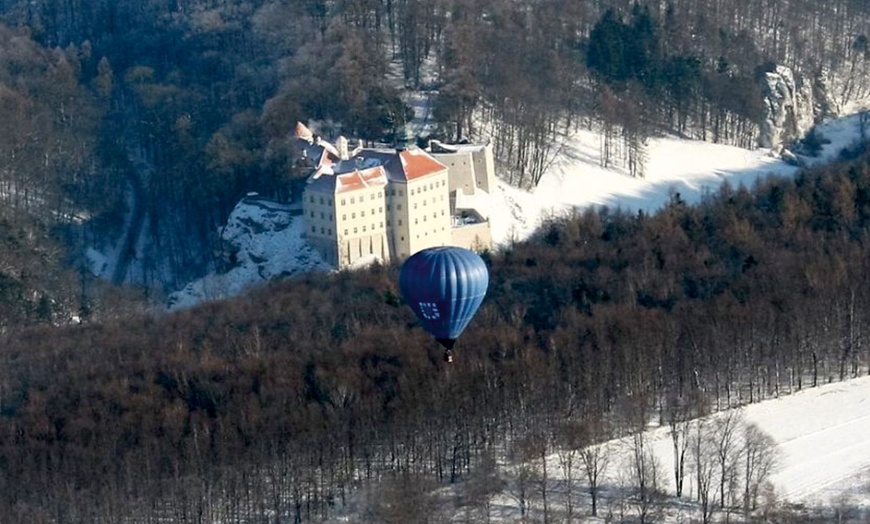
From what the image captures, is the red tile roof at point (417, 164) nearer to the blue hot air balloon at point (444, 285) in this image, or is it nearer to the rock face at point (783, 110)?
the blue hot air balloon at point (444, 285)

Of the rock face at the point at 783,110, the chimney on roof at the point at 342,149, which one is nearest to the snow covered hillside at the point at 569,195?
the rock face at the point at 783,110

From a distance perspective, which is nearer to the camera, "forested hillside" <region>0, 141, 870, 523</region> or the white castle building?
"forested hillside" <region>0, 141, 870, 523</region>

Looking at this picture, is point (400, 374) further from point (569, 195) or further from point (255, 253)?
point (569, 195)

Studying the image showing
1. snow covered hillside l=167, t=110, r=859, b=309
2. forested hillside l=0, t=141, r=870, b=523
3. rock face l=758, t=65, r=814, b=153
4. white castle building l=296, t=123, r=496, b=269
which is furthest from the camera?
rock face l=758, t=65, r=814, b=153

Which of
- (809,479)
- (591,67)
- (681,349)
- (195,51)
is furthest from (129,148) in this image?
(809,479)

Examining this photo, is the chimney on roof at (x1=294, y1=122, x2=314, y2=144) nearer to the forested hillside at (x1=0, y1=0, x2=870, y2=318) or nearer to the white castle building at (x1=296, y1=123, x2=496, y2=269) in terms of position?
the forested hillside at (x1=0, y1=0, x2=870, y2=318)

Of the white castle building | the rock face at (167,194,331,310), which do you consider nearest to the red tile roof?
the white castle building

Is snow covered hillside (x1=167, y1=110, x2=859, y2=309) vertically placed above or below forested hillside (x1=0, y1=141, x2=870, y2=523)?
below
